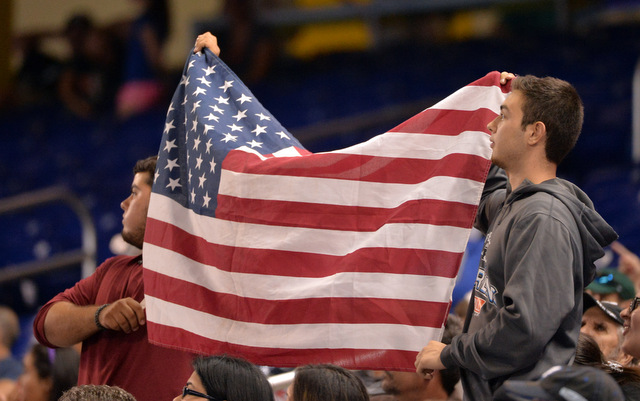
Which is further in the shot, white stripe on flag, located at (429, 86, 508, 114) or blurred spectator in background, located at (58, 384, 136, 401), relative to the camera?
white stripe on flag, located at (429, 86, 508, 114)

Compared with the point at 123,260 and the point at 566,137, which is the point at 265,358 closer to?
the point at 123,260

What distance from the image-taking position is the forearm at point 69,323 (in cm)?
314

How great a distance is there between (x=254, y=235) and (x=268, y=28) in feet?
30.2

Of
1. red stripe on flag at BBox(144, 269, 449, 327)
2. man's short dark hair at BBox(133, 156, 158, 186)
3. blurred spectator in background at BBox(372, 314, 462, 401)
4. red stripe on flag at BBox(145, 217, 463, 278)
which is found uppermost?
man's short dark hair at BBox(133, 156, 158, 186)

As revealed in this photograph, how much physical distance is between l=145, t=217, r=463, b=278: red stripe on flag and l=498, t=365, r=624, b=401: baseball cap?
738 mm

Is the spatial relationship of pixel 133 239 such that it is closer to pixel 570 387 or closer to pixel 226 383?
pixel 226 383

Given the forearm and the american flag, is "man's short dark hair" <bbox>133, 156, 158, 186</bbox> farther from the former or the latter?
the forearm

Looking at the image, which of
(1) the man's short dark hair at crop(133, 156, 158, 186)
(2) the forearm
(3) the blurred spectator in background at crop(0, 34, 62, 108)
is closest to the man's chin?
(1) the man's short dark hair at crop(133, 156, 158, 186)

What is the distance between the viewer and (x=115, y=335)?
126 inches

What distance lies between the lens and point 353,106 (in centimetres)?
1000

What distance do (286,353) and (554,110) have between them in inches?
44.3

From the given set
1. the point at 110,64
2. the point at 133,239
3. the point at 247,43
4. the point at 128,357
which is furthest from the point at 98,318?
the point at 110,64


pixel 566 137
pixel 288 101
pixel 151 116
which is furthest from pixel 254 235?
pixel 151 116

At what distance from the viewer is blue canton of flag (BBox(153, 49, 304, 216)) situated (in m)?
3.13
